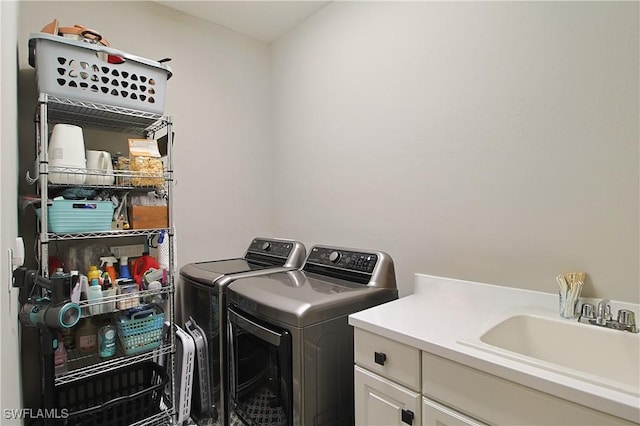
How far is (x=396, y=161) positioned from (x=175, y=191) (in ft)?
4.92

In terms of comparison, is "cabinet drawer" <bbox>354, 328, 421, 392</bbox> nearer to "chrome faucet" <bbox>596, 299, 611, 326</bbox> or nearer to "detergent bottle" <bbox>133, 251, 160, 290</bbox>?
"chrome faucet" <bbox>596, 299, 611, 326</bbox>

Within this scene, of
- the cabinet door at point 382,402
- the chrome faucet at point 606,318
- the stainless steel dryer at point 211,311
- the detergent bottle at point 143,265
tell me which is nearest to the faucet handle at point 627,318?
the chrome faucet at point 606,318

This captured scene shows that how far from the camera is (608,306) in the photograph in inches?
43.2

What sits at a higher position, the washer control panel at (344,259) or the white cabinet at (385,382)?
the washer control panel at (344,259)

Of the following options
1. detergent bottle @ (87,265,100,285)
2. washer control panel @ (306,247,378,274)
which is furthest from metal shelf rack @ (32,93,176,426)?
washer control panel @ (306,247,378,274)

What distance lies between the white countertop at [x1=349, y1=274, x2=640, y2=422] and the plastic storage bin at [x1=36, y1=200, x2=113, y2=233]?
4.35 feet

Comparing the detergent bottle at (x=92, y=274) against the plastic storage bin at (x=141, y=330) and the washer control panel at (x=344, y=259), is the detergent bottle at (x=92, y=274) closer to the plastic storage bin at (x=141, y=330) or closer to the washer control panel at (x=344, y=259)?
the plastic storage bin at (x=141, y=330)

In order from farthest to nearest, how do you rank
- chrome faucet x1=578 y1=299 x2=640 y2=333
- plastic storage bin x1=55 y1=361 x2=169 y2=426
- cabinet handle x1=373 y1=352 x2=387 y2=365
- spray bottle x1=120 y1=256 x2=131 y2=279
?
spray bottle x1=120 y1=256 x2=131 y2=279, plastic storage bin x1=55 y1=361 x2=169 y2=426, cabinet handle x1=373 y1=352 x2=387 y2=365, chrome faucet x1=578 y1=299 x2=640 y2=333

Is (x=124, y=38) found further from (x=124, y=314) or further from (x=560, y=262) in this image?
(x=560, y=262)

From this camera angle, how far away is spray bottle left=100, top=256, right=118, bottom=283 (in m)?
1.80

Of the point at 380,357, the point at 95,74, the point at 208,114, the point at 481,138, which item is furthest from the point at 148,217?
the point at 481,138

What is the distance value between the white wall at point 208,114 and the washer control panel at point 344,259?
834 millimetres

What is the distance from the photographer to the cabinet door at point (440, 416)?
934mm

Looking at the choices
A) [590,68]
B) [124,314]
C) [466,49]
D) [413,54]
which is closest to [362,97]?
[413,54]
